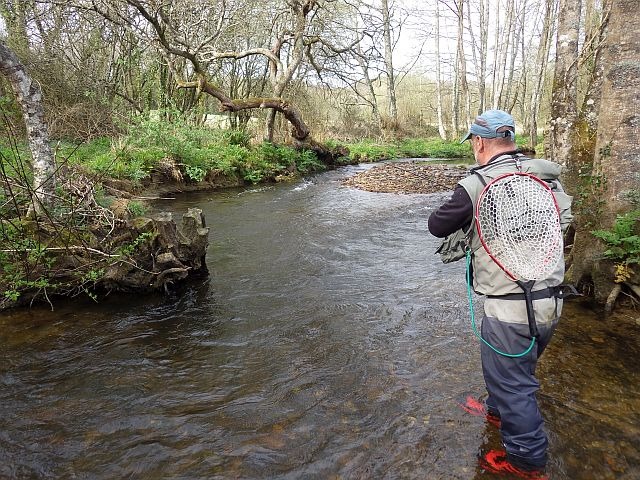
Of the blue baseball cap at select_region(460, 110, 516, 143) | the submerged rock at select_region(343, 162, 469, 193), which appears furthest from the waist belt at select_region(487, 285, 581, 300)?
the submerged rock at select_region(343, 162, 469, 193)

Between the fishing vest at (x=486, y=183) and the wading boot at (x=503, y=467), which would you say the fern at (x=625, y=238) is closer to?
the fishing vest at (x=486, y=183)

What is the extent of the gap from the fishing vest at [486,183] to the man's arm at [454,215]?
39 mm

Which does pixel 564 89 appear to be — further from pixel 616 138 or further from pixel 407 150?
pixel 407 150

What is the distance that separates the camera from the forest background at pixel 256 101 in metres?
4.55

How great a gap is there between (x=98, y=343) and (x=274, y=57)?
1487 cm

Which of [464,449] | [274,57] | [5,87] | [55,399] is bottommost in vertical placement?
[464,449]

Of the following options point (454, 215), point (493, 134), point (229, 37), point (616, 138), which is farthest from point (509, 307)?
point (229, 37)

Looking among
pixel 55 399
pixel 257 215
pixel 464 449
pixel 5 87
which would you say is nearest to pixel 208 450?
pixel 55 399

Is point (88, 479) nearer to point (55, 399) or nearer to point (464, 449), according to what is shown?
point (55, 399)

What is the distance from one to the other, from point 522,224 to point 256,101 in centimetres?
1458

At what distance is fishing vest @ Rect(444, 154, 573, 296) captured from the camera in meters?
2.48

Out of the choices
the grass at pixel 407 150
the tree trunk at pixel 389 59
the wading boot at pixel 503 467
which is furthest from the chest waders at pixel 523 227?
the tree trunk at pixel 389 59

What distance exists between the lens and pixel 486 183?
8.10ft

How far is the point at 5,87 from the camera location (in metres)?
11.6
